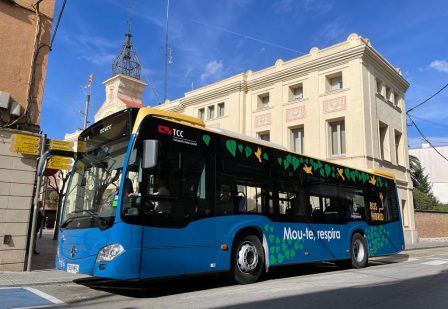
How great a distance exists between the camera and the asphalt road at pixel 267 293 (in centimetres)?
648

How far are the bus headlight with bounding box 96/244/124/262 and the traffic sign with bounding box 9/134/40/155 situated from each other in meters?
4.95

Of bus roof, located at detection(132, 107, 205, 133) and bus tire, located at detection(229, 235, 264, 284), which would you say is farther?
bus tire, located at detection(229, 235, 264, 284)

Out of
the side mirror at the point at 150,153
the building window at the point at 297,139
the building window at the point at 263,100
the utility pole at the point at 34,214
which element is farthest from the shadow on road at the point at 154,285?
the building window at the point at 263,100

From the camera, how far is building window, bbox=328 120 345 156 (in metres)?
25.5

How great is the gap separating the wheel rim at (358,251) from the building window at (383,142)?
1530 cm

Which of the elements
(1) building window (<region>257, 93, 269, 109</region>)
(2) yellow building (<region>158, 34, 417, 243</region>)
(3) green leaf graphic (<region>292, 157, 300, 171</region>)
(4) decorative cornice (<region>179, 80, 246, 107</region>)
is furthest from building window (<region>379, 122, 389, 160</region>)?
(3) green leaf graphic (<region>292, 157, 300, 171</region>)

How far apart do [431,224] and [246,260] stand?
28469 mm

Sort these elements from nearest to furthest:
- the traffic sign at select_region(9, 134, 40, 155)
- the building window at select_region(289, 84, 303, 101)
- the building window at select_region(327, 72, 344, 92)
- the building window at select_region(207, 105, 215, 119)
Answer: the traffic sign at select_region(9, 134, 40, 155)
the building window at select_region(327, 72, 344, 92)
the building window at select_region(289, 84, 303, 101)
the building window at select_region(207, 105, 215, 119)

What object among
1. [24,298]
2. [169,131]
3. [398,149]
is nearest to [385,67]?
[398,149]

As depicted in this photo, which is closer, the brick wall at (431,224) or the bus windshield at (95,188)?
the bus windshield at (95,188)

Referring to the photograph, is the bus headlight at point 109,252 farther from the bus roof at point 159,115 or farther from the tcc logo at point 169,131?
the tcc logo at point 169,131

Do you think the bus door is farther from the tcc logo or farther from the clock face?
the clock face

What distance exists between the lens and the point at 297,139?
27891mm

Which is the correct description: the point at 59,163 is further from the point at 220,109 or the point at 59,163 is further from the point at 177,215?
the point at 220,109
